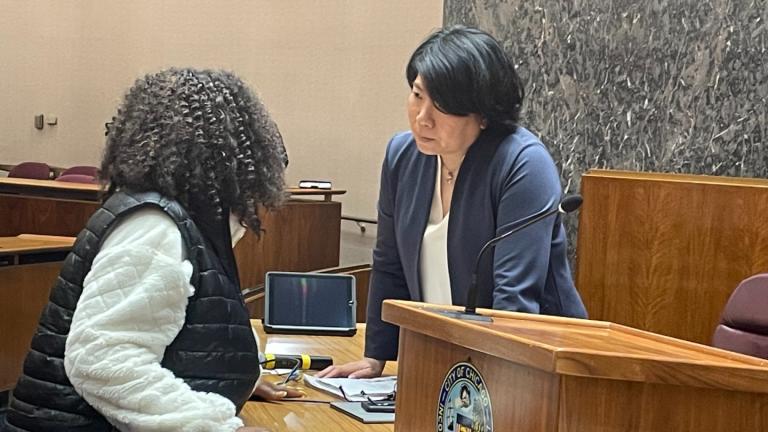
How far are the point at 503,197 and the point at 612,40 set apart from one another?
250 centimetres

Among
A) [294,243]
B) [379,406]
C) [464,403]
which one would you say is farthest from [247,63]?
[464,403]

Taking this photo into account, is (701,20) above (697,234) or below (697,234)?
above

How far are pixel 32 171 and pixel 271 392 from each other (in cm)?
717

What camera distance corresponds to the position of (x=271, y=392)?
86.7 inches

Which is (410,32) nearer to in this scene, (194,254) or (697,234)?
(697,234)

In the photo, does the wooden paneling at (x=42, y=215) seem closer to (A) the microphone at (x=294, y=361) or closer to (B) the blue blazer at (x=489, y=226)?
(A) the microphone at (x=294, y=361)

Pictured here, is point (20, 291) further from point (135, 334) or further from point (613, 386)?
point (613, 386)

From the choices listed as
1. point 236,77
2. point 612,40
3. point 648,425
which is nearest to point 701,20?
point 612,40

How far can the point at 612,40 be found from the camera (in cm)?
451

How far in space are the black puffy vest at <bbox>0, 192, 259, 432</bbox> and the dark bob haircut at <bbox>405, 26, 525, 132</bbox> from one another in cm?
68

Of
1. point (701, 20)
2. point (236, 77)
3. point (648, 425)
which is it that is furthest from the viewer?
point (701, 20)

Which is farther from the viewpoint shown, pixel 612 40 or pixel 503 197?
pixel 612 40

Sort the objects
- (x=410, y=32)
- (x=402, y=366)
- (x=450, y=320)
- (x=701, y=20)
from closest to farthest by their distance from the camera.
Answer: (x=450, y=320) → (x=402, y=366) → (x=701, y=20) → (x=410, y=32)

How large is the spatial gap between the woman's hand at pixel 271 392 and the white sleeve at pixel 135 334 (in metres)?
0.41
